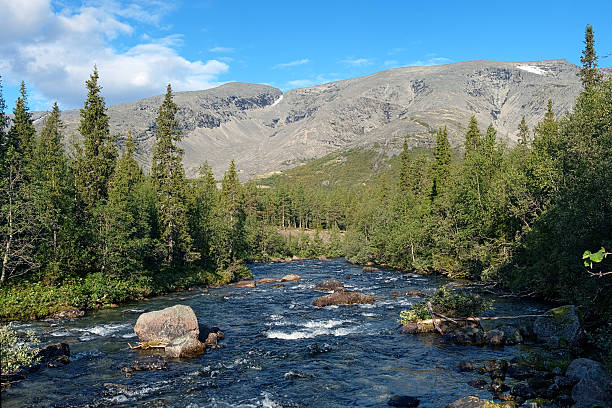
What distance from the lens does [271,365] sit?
72.0 feet

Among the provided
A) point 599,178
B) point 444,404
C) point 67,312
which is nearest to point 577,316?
point 599,178

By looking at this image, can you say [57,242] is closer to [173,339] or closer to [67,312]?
[67,312]

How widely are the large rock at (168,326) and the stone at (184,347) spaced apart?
707mm

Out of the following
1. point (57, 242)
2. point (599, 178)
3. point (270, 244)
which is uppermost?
point (599, 178)

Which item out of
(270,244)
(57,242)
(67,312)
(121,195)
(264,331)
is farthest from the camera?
(270,244)

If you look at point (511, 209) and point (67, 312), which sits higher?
point (511, 209)

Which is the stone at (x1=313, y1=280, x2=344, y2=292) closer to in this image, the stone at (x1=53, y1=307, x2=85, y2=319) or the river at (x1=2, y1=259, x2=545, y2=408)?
the river at (x1=2, y1=259, x2=545, y2=408)

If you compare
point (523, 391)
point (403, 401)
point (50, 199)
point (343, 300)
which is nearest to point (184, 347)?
point (403, 401)

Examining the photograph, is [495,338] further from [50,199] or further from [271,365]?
[50,199]

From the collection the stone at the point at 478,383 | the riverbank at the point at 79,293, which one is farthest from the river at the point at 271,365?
the riverbank at the point at 79,293

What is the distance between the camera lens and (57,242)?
3850cm

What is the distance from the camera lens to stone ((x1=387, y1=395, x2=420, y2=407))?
54.2 feet

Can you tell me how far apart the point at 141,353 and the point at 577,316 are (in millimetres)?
24701

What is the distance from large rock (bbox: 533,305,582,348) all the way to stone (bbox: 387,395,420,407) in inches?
407
